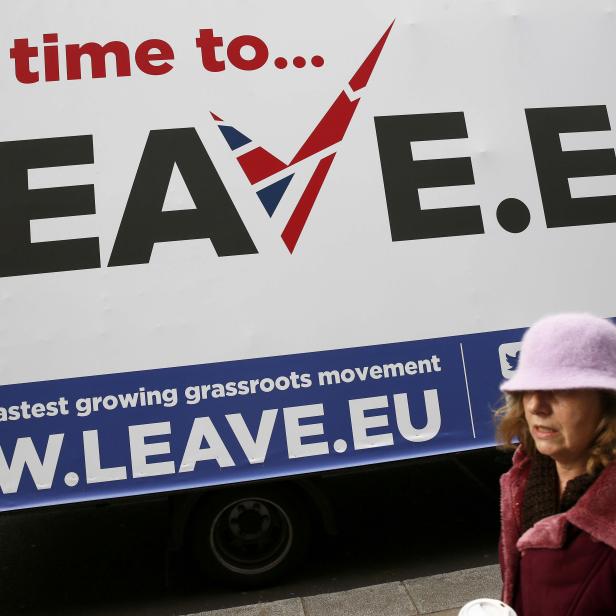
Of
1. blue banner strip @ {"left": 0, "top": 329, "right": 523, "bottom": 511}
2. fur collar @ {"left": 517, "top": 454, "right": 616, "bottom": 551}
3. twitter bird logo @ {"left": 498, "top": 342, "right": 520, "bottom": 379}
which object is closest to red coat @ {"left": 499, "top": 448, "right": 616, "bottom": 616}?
fur collar @ {"left": 517, "top": 454, "right": 616, "bottom": 551}

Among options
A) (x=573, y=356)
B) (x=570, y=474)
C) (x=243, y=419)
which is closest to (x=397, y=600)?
(x=243, y=419)

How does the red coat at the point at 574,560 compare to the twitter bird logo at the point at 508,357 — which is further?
the twitter bird logo at the point at 508,357

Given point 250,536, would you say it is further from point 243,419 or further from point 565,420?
point 565,420

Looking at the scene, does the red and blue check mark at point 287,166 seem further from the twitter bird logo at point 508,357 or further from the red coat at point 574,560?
the red coat at point 574,560

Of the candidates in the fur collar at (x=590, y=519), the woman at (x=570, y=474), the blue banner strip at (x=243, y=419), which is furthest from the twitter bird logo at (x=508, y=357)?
the fur collar at (x=590, y=519)

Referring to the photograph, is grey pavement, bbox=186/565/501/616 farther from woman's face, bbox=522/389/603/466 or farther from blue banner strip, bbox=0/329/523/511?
woman's face, bbox=522/389/603/466

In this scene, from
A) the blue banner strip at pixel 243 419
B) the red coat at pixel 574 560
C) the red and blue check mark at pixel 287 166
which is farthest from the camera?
the red and blue check mark at pixel 287 166

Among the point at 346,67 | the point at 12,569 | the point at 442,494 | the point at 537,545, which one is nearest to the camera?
the point at 537,545

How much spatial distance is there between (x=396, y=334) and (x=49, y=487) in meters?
2.17

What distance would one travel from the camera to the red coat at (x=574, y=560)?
1295 millimetres

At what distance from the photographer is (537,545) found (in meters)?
1.41

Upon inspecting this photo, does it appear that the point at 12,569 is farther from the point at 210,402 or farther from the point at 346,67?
the point at 346,67

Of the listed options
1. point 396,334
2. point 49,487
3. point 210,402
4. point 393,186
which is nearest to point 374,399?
point 396,334

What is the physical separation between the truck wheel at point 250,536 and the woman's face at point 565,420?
8.90ft
